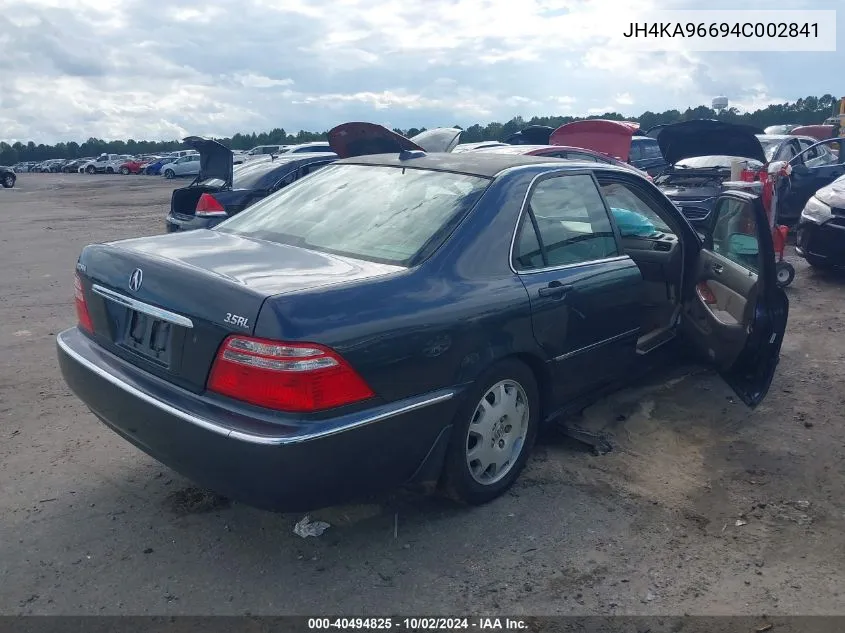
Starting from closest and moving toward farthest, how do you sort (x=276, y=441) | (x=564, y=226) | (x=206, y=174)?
1. (x=276, y=441)
2. (x=564, y=226)
3. (x=206, y=174)

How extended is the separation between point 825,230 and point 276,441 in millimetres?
7631

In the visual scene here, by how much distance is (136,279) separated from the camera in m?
3.03

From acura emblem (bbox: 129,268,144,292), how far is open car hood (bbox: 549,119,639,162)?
35.0 ft

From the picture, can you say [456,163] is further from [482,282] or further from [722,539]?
[722,539]

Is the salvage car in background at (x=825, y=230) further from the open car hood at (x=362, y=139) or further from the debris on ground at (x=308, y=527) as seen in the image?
the debris on ground at (x=308, y=527)

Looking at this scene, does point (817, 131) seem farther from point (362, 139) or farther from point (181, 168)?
point (181, 168)

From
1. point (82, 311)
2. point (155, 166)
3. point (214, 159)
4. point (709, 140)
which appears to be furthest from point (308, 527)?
point (155, 166)

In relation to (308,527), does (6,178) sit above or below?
above

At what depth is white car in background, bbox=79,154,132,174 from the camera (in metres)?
54.6

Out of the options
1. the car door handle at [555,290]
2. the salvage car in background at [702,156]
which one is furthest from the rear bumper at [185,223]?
the salvage car in background at [702,156]

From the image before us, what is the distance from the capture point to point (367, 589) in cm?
287

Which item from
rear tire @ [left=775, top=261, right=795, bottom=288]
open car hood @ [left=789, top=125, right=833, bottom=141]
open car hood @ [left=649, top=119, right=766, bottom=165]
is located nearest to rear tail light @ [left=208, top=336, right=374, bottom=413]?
rear tire @ [left=775, top=261, right=795, bottom=288]

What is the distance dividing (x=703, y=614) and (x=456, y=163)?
7.82 feet

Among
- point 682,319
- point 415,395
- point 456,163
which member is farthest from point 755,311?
point 415,395
